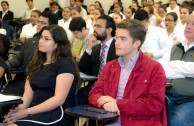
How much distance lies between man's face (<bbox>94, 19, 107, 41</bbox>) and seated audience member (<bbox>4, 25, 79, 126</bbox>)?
3.14 ft

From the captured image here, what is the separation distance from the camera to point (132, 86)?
1912mm

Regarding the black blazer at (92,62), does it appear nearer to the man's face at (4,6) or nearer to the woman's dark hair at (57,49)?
the woman's dark hair at (57,49)

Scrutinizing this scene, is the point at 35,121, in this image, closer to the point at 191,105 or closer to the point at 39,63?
the point at 39,63

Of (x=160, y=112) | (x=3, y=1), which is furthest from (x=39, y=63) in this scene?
(x=3, y=1)

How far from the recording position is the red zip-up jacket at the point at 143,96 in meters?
1.82

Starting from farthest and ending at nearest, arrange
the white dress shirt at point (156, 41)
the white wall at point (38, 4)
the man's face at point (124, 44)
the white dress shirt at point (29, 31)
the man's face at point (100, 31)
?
1. the white wall at point (38, 4)
2. the white dress shirt at point (29, 31)
3. the white dress shirt at point (156, 41)
4. the man's face at point (100, 31)
5. the man's face at point (124, 44)

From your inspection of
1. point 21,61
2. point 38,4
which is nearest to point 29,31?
point 21,61

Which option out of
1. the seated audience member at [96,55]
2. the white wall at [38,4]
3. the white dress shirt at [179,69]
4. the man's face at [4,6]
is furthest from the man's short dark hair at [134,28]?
the white wall at [38,4]

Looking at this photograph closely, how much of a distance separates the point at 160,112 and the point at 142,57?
1.36 feet

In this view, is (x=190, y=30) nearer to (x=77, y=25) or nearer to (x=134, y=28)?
(x=134, y=28)

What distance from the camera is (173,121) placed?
2.10 metres

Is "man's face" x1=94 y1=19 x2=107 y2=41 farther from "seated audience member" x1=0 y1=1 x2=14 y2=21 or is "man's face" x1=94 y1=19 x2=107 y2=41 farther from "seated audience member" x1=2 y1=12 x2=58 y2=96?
"seated audience member" x1=0 y1=1 x2=14 y2=21

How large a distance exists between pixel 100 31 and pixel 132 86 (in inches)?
58.0

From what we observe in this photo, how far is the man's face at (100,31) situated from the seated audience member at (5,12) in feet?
21.2
